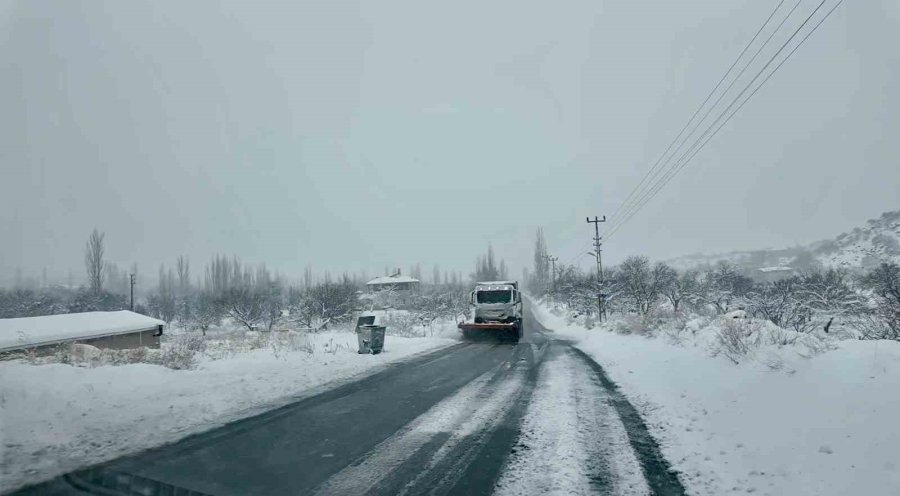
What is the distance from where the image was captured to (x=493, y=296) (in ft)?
84.4

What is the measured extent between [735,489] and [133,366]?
31.7 ft

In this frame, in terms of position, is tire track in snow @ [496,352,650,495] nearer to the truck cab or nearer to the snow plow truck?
the snow plow truck

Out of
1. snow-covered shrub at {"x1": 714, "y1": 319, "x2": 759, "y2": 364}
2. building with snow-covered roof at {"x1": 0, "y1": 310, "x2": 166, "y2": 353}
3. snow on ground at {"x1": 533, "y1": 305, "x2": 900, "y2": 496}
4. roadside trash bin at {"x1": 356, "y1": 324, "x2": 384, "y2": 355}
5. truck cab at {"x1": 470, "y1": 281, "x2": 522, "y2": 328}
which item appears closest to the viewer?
snow on ground at {"x1": 533, "y1": 305, "x2": 900, "y2": 496}

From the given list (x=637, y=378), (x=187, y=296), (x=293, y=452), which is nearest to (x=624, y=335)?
(x=637, y=378)

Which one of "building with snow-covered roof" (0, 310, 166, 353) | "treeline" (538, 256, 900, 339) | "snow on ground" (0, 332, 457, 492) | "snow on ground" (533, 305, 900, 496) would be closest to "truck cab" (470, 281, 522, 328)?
"treeline" (538, 256, 900, 339)

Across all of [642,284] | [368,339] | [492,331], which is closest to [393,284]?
[642,284]

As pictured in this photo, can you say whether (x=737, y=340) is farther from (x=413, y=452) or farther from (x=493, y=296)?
(x=493, y=296)

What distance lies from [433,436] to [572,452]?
179 centimetres

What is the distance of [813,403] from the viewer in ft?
18.5

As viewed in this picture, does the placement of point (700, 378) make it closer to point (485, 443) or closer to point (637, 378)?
point (637, 378)

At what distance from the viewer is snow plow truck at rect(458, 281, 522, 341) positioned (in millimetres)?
23594

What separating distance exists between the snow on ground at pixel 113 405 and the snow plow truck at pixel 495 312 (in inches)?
564

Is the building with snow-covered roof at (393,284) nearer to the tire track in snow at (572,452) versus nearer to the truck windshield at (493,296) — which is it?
the truck windshield at (493,296)

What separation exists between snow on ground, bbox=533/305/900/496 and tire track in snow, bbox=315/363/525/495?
2.43m
